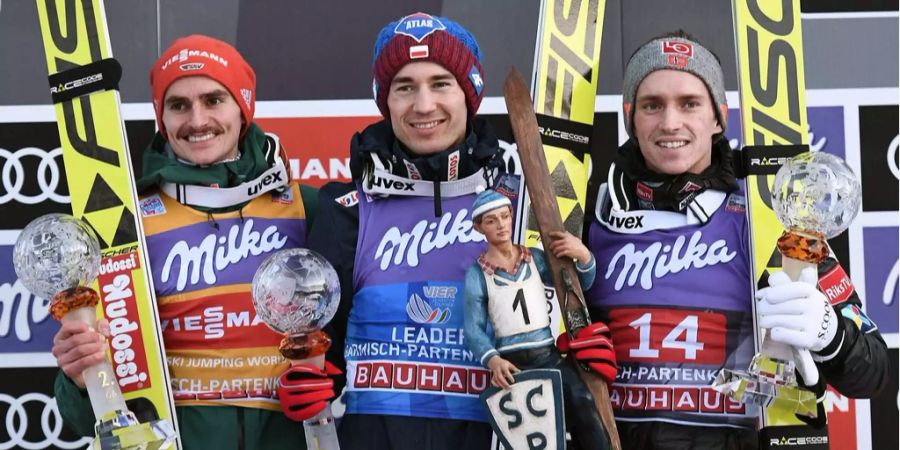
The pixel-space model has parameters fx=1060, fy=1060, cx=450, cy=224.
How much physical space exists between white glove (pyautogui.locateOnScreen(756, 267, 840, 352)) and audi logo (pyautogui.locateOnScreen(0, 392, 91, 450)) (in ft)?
8.13

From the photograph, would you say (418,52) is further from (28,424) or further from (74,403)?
(28,424)

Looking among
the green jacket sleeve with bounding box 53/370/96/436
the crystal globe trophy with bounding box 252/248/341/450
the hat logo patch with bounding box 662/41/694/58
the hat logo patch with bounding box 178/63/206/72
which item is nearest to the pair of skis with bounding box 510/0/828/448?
the hat logo patch with bounding box 662/41/694/58

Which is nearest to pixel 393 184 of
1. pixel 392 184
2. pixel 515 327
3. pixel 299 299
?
pixel 392 184

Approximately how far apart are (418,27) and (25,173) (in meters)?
1.74

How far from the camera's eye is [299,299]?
98.1 inches

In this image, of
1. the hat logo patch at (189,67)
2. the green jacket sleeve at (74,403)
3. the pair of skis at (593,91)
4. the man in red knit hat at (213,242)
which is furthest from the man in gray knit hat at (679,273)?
the green jacket sleeve at (74,403)

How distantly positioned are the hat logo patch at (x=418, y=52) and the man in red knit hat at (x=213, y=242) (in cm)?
52

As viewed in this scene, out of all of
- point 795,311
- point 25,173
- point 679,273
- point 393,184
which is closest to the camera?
point 795,311

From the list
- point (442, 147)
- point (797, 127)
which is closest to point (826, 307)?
point (797, 127)

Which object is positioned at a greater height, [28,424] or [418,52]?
[418,52]

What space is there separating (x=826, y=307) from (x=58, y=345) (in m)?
1.81

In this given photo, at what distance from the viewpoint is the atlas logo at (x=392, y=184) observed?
9.19 ft

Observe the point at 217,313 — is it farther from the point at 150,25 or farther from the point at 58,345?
the point at 150,25

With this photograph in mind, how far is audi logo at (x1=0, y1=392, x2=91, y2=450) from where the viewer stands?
3732mm
